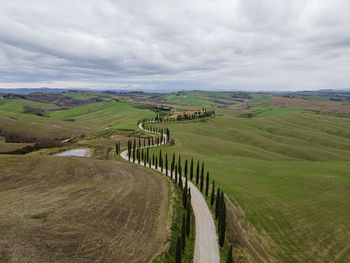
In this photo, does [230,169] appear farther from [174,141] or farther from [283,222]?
[174,141]

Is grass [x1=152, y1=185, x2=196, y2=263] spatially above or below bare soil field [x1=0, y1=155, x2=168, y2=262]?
below

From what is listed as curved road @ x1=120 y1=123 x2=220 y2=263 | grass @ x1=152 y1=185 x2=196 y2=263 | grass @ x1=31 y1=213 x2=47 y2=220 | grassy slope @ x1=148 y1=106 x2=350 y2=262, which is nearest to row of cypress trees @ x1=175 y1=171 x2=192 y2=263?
grass @ x1=152 y1=185 x2=196 y2=263

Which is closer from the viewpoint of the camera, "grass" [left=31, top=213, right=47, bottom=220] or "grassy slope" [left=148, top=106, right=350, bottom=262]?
"grass" [left=31, top=213, right=47, bottom=220]

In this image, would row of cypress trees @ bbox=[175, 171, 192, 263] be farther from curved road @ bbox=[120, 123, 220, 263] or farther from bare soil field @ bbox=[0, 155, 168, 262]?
bare soil field @ bbox=[0, 155, 168, 262]

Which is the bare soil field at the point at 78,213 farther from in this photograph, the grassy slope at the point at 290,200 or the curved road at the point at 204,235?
the grassy slope at the point at 290,200

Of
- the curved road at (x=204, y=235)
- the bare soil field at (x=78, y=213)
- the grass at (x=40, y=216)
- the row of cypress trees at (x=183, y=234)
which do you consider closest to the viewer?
the row of cypress trees at (x=183, y=234)

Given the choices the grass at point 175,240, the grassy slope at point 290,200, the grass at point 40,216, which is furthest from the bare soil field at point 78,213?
the grassy slope at point 290,200
